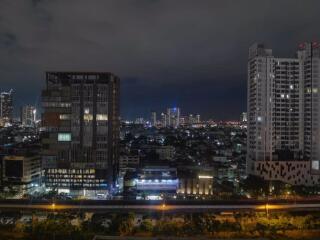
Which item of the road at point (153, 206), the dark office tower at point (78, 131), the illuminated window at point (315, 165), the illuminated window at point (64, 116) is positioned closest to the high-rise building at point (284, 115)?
the illuminated window at point (315, 165)

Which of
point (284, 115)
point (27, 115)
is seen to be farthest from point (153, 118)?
point (284, 115)

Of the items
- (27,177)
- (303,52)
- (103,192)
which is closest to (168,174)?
(103,192)

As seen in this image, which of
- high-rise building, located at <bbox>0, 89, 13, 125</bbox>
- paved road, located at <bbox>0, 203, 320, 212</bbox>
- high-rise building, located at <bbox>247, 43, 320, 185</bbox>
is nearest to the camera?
paved road, located at <bbox>0, 203, 320, 212</bbox>

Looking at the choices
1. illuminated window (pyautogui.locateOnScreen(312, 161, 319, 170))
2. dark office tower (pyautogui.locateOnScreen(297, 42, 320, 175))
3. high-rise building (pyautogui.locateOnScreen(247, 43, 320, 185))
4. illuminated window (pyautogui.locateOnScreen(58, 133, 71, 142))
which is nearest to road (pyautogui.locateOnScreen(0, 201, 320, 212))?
illuminated window (pyautogui.locateOnScreen(58, 133, 71, 142))

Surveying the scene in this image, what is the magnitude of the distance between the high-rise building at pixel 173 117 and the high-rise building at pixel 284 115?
89.9 meters

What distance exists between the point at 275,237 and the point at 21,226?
10260 millimetres

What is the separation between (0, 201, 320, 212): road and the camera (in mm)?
18828

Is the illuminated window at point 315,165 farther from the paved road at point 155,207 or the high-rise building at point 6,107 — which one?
the high-rise building at point 6,107

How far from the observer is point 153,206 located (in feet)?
62.3

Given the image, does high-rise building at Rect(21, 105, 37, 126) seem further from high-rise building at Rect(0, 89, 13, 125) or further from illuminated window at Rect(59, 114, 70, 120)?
illuminated window at Rect(59, 114, 70, 120)

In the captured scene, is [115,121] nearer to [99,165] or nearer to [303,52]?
Result: [99,165]

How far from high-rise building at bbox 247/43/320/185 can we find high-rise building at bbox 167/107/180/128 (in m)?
89.9

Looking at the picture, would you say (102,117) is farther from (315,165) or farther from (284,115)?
(315,165)

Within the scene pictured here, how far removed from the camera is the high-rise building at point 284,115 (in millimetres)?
27641
